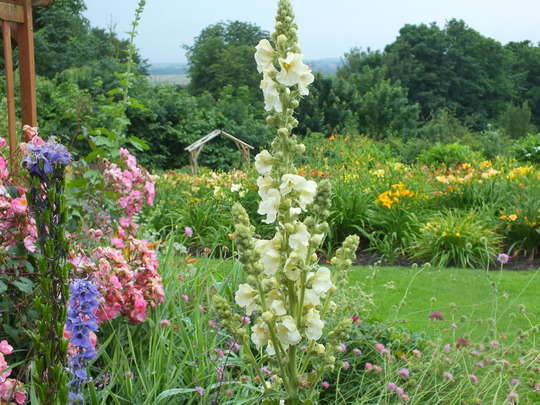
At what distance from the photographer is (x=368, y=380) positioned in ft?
9.57

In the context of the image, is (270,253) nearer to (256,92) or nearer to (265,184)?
(265,184)

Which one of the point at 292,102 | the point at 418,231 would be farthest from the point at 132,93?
the point at 292,102

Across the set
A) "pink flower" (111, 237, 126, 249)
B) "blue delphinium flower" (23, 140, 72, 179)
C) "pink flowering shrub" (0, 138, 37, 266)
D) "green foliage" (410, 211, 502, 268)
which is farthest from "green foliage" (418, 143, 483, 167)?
"blue delphinium flower" (23, 140, 72, 179)

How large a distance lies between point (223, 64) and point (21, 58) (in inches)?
1456

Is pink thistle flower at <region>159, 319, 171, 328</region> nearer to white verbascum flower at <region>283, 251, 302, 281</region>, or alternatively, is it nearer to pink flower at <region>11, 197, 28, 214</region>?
pink flower at <region>11, 197, 28, 214</region>

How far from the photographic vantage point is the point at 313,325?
5.31ft

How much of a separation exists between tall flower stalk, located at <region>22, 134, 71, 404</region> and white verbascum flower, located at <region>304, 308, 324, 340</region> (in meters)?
0.63

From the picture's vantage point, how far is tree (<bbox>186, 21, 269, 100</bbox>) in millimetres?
38969

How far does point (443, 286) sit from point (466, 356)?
277cm

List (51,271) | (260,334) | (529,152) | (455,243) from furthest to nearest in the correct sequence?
1. (529,152)
2. (455,243)
3. (260,334)
4. (51,271)

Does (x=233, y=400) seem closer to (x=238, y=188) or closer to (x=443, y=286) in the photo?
(x=443, y=286)

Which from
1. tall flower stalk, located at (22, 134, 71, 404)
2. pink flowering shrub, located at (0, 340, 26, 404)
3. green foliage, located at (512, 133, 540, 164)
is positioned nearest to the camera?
tall flower stalk, located at (22, 134, 71, 404)

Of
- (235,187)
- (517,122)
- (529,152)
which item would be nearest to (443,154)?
(529,152)

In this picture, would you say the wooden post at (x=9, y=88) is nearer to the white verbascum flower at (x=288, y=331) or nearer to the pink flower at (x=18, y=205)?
the pink flower at (x=18, y=205)
